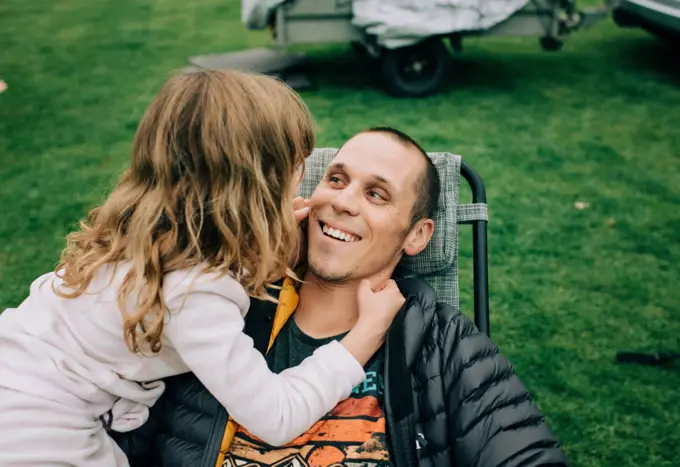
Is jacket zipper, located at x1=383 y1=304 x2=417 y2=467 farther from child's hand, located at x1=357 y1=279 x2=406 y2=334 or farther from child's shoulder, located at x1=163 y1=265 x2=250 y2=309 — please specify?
child's shoulder, located at x1=163 y1=265 x2=250 y2=309

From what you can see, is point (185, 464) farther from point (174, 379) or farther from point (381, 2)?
point (381, 2)

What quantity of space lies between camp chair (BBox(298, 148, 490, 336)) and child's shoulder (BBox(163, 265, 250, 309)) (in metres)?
0.94

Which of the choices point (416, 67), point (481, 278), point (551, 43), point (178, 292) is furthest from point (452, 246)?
point (551, 43)

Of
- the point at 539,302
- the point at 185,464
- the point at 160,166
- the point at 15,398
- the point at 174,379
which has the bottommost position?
the point at 539,302

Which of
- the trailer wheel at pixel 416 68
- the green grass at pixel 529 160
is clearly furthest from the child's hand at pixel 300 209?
the trailer wheel at pixel 416 68

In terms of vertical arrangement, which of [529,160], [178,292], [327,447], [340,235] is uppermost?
[178,292]

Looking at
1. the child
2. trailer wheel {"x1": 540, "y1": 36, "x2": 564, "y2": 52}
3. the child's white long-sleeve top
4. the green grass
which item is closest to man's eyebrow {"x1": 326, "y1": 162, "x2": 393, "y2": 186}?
the child

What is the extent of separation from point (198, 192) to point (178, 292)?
0.25 meters

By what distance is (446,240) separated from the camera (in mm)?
2562

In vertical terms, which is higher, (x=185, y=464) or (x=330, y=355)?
(x=330, y=355)

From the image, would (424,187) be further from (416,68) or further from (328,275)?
(416,68)

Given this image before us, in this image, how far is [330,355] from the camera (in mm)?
1937

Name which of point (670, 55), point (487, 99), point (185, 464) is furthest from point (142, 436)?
point (670, 55)

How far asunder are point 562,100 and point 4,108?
17.0 ft
